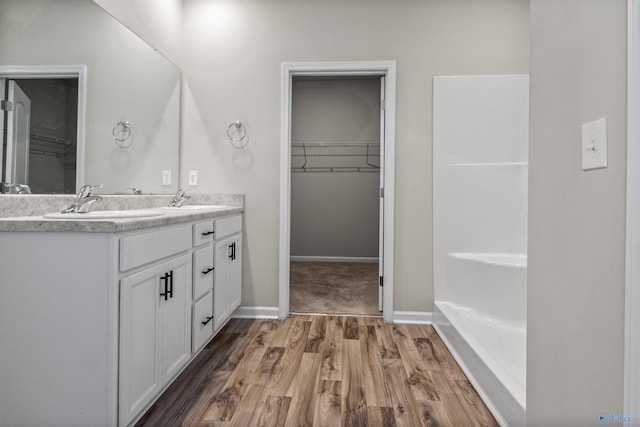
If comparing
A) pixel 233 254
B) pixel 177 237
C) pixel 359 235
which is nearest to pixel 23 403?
pixel 177 237

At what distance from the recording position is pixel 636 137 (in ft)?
2.23

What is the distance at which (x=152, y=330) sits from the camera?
1438 mm

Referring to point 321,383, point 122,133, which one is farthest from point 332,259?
point 122,133

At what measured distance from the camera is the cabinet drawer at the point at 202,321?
6.10ft

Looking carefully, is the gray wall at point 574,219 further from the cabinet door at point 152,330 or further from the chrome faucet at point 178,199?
the chrome faucet at point 178,199

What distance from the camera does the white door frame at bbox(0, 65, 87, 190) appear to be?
1.45 meters

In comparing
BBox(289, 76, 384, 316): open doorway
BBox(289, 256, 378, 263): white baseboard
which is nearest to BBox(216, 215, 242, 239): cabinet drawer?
BBox(289, 76, 384, 316): open doorway

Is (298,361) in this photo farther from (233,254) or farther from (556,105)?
(556,105)

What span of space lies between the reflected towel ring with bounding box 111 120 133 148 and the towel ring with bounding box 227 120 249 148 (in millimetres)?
750

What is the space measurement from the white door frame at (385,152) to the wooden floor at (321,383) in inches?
13.5

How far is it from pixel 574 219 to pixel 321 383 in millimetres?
1365

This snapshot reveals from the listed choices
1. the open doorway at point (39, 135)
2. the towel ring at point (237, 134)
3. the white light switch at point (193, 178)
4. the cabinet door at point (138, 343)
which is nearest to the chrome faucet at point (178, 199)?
the white light switch at point (193, 178)

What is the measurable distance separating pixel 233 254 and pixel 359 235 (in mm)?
2944

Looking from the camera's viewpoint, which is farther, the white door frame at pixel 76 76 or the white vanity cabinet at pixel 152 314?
the white door frame at pixel 76 76
